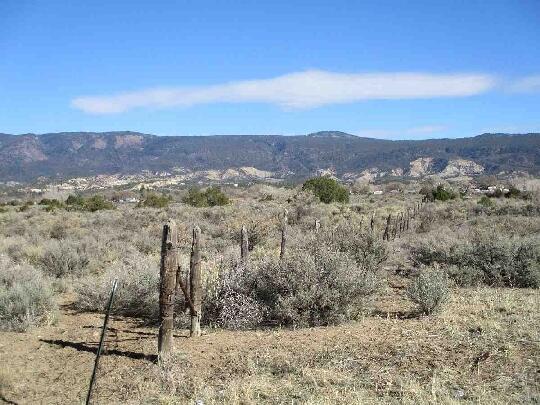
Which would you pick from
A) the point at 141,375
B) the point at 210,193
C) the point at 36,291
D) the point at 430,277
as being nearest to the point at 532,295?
the point at 430,277

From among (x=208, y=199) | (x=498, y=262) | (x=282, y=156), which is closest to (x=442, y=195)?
(x=208, y=199)

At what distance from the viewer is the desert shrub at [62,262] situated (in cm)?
1526

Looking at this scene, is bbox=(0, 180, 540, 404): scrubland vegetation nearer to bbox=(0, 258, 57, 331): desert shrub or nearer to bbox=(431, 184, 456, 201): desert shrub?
bbox=(0, 258, 57, 331): desert shrub

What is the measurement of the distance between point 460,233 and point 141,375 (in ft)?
49.6

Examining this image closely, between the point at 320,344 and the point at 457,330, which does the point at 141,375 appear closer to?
the point at 320,344

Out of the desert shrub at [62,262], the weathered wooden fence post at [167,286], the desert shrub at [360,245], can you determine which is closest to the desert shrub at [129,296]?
the weathered wooden fence post at [167,286]

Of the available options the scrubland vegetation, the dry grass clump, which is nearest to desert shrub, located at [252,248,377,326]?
the scrubland vegetation

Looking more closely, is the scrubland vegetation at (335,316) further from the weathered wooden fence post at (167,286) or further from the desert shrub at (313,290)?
the weathered wooden fence post at (167,286)

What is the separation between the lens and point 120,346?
8.56 metres

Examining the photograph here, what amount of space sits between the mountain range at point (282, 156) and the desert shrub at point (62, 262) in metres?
107

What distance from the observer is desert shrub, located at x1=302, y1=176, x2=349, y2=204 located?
41.7 metres

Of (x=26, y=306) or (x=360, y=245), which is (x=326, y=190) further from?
(x=26, y=306)

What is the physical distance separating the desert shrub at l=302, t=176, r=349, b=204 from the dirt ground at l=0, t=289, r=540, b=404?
3183 centimetres

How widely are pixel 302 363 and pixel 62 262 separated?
33.4 feet
